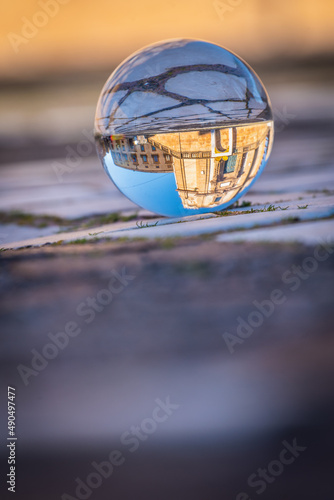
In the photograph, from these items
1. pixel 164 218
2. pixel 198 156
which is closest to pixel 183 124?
pixel 198 156

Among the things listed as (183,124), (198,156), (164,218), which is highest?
(183,124)

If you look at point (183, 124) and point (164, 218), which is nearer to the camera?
point (183, 124)

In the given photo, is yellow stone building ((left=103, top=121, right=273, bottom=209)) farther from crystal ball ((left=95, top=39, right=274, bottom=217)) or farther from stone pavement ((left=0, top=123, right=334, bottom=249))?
stone pavement ((left=0, top=123, right=334, bottom=249))

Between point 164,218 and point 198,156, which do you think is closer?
point 198,156

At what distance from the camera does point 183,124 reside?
8.87 feet

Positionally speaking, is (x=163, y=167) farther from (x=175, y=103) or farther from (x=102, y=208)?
(x=102, y=208)

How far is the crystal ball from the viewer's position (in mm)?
2658

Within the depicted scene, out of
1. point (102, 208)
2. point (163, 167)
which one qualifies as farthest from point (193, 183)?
point (102, 208)

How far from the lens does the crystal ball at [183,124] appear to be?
2658 mm

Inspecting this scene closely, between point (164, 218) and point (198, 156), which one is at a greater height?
point (198, 156)

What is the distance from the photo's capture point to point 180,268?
8.06 feet

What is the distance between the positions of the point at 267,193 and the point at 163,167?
1917mm

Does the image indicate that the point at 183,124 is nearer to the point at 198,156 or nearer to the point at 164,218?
the point at 198,156

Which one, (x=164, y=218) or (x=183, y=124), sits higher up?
(x=183, y=124)
